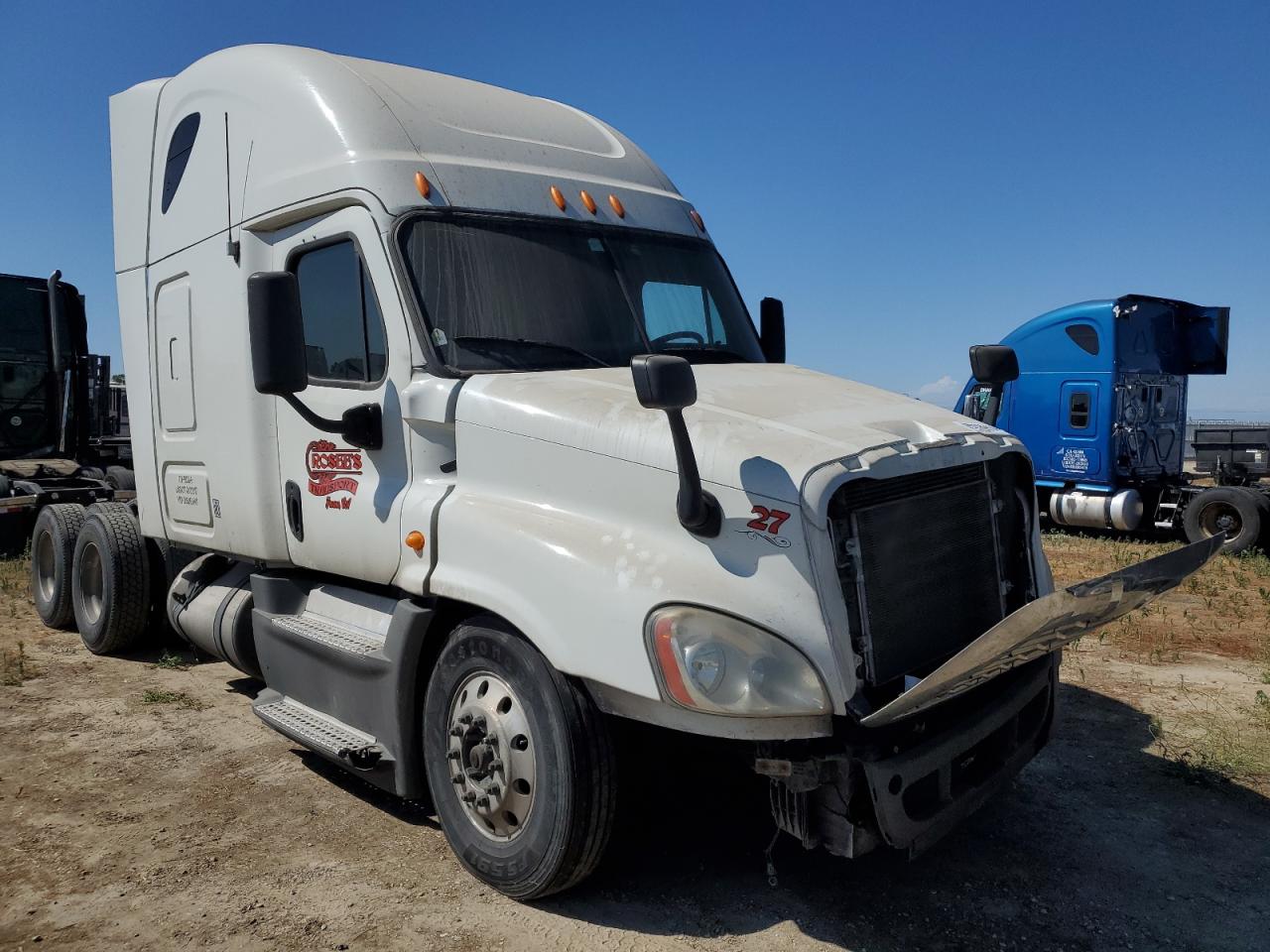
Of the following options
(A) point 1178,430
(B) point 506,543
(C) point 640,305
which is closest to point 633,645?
(B) point 506,543

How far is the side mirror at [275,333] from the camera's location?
3961mm

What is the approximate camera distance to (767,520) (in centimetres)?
326

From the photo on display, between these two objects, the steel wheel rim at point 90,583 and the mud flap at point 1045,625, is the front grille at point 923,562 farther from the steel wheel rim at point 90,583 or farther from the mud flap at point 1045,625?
the steel wheel rim at point 90,583

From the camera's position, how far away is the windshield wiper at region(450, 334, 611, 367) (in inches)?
167

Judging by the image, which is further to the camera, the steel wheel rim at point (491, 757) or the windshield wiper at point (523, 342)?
the windshield wiper at point (523, 342)

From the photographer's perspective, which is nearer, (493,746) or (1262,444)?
(493,746)

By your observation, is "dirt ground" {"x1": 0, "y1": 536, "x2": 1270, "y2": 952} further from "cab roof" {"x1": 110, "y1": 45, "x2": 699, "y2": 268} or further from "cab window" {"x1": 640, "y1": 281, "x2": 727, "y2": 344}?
"cab roof" {"x1": 110, "y1": 45, "x2": 699, "y2": 268}

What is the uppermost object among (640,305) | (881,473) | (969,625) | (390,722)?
(640,305)

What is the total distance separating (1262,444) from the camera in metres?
14.9

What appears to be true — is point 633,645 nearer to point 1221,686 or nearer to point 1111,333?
point 1221,686

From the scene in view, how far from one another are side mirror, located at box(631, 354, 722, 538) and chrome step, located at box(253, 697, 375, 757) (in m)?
2.01

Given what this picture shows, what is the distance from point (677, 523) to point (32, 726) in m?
4.63

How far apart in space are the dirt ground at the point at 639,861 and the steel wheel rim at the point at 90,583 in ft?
5.13

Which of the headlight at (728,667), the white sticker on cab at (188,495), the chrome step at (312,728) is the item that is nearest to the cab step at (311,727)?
the chrome step at (312,728)
